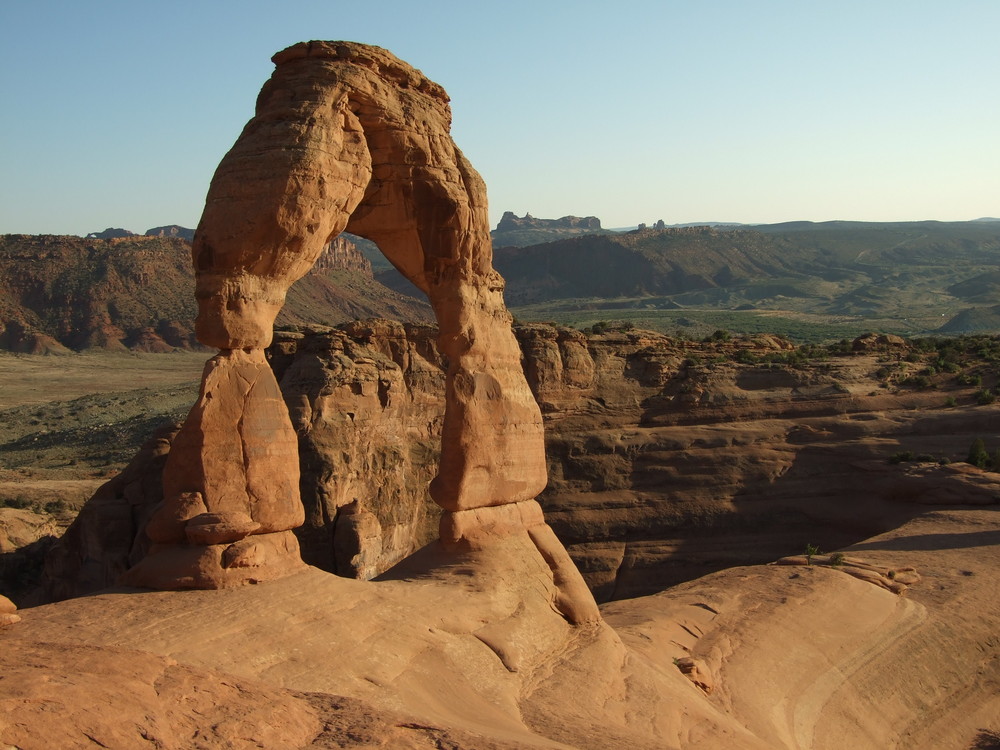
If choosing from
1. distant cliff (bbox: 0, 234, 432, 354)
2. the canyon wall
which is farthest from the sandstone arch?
distant cliff (bbox: 0, 234, 432, 354)

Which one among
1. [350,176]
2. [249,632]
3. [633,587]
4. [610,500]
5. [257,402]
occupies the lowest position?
[633,587]

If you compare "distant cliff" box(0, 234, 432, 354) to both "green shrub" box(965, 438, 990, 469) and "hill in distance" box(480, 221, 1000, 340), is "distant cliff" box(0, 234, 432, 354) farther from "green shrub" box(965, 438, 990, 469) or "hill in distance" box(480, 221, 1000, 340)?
"green shrub" box(965, 438, 990, 469)

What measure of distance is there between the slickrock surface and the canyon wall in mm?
6412

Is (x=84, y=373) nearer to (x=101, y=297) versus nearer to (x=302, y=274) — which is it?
(x=101, y=297)

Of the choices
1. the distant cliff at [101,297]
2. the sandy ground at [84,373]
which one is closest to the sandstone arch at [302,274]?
the sandy ground at [84,373]

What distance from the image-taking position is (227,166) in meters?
11.7

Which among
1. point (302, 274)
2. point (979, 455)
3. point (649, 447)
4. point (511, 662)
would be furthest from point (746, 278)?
point (511, 662)

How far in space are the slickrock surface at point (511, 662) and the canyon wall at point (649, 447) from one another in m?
6.41

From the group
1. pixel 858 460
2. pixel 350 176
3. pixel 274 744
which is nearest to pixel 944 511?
pixel 858 460

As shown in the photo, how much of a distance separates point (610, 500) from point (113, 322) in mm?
65975

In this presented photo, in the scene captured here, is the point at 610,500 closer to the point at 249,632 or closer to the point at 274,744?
the point at 249,632

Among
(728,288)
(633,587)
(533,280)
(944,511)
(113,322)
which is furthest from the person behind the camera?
(533,280)

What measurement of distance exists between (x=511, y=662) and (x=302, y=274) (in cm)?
498

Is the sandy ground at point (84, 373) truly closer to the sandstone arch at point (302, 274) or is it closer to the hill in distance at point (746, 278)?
the hill in distance at point (746, 278)
